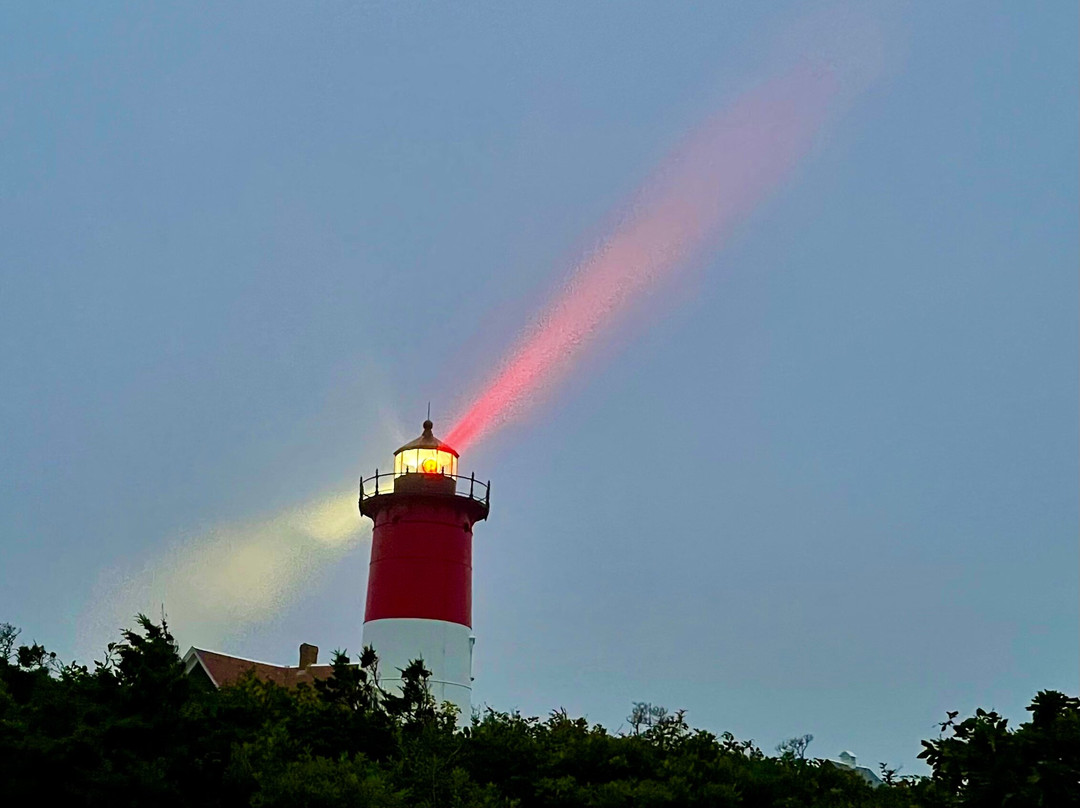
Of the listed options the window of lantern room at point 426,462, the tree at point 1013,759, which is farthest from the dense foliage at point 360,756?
the window of lantern room at point 426,462

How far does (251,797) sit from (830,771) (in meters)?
7.27

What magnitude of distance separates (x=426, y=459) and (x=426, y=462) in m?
0.08

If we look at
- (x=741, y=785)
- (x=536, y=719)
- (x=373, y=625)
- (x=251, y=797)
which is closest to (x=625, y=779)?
(x=741, y=785)

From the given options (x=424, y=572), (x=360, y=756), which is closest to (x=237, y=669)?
(x=424, y=572)

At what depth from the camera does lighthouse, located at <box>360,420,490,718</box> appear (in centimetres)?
3077

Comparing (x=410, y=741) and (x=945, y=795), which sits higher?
(x=410, y=741)

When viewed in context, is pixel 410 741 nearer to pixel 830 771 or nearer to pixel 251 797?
pixel 251 797

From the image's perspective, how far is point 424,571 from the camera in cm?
3153

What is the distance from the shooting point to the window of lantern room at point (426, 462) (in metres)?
33.0

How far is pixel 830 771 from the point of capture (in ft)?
55.3

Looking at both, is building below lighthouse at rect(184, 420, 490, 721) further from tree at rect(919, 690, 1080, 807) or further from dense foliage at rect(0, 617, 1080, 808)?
tree at rect(919, 690, 1080, 807)

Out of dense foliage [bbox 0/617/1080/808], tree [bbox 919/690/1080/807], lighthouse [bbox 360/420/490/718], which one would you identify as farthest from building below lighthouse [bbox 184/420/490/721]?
tree [bbox 919/690/1080/807]

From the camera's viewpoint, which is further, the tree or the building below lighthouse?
the building below lighthouse

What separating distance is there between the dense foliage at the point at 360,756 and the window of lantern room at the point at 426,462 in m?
14.1
